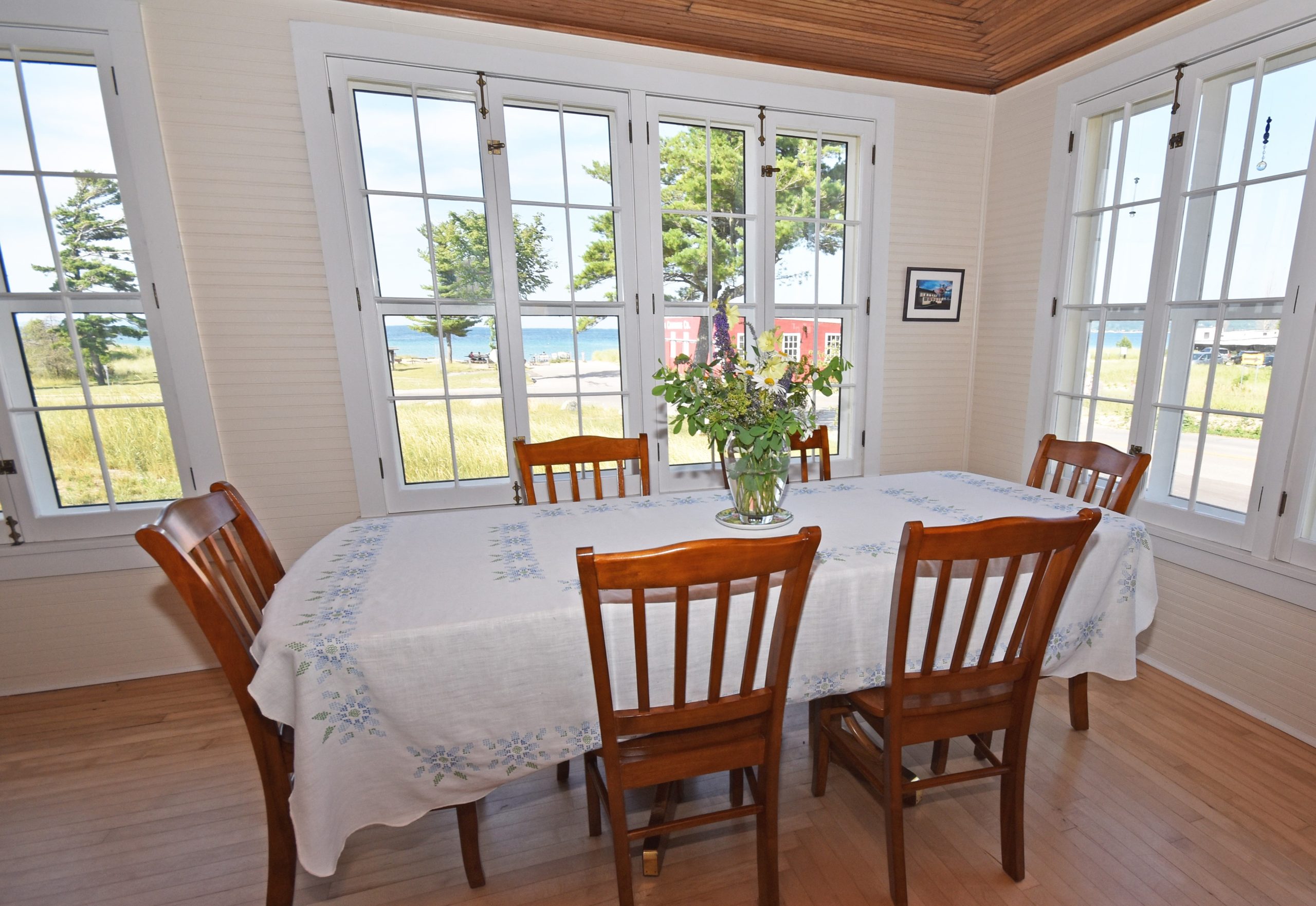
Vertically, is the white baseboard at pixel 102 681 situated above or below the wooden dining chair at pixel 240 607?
below

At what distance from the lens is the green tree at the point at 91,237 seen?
2.21 meters

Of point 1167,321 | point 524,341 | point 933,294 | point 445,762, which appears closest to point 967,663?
point 445,762

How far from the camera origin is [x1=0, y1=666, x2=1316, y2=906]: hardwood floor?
1473 mm

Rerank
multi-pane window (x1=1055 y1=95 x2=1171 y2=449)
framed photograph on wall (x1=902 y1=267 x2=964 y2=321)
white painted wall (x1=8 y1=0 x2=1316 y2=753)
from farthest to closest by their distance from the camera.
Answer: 1. framed photograph on wall (x1=902 y1=267 x2=964 y2=321)
2. multi-pane window (x1=1055 y1=95 x2=1171 y2=449)
3. white painted wall (x1=8 y1=0 x2=1316 y2=753)

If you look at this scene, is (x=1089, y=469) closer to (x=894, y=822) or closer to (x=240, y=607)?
(x=894, y=822)

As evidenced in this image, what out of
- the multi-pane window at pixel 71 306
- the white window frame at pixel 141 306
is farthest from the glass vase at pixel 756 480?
the multi-pane window at pixel 71 306

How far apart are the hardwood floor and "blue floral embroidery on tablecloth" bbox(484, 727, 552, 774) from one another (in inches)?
20.1

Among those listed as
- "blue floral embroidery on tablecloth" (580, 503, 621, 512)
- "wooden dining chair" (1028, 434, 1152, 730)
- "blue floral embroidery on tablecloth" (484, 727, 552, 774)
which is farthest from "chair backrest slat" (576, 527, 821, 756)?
"wooden dining chair" (1028, 434, 1152, 730)

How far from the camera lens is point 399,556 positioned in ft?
5.08

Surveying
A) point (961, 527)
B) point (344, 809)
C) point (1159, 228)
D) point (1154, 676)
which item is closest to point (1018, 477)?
point (1154, 676)

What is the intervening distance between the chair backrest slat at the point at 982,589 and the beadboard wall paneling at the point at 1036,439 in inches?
60.3

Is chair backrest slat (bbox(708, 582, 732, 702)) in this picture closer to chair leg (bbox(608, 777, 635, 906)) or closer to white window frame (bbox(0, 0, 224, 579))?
chair leg (bbox(608, 777, 635, 906))

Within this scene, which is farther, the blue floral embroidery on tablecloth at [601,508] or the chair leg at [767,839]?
the blue floral embroidery on tablecloth at [601,508]

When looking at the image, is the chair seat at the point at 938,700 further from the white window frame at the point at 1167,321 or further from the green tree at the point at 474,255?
the green tree at the point at 474,255
